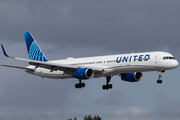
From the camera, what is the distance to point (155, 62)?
65438 millimetres

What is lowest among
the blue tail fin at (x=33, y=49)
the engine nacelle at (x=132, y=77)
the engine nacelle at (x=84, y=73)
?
the engine nacelle at (x=84, y=73)

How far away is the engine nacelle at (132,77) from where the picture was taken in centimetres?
7588

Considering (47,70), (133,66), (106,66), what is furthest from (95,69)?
(47,70)

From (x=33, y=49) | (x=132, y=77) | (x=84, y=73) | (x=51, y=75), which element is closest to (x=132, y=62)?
(x=84, y=73)

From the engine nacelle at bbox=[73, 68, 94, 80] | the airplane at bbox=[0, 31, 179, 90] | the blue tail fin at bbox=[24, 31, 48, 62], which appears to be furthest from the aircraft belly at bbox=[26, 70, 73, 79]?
the engine nacelle at bbox=[73, 68, 94, 80]

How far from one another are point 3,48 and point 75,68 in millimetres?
13930

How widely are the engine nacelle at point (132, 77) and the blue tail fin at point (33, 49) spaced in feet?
55.6

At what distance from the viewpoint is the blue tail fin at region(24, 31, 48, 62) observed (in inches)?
3253

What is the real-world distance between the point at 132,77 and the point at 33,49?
2257 centimetres

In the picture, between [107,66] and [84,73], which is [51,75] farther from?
[107,66]

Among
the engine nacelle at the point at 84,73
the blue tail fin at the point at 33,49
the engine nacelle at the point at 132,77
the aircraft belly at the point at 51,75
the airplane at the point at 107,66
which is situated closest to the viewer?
the airplane at the point at 107,66

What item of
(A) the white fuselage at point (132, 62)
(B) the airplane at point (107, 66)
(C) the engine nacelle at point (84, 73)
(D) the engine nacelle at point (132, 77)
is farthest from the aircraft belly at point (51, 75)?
(D) the engine nacelle at point (132, 77)

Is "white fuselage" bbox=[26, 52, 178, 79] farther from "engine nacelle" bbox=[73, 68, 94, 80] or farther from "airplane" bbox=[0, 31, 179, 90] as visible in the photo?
"engine nacelle" bbox=[73, 68, 94, 80]

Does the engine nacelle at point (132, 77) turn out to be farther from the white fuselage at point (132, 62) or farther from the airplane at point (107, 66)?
the white fuselage at point (132, 62)
